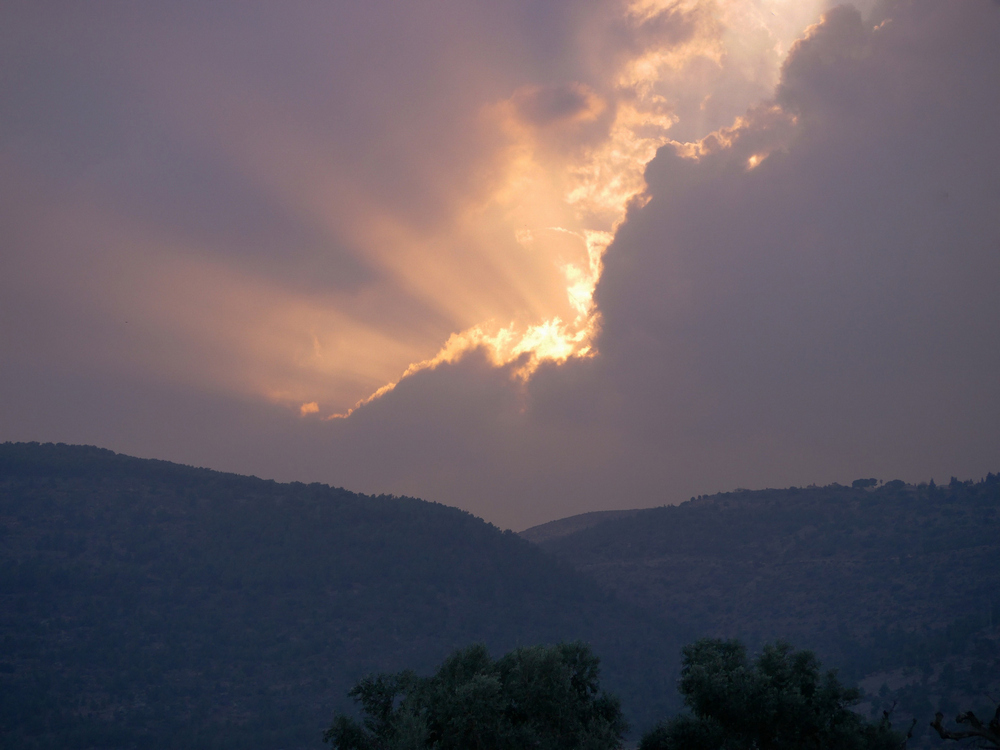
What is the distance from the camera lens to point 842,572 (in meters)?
134

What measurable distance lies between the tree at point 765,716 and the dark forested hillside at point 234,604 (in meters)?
66.7

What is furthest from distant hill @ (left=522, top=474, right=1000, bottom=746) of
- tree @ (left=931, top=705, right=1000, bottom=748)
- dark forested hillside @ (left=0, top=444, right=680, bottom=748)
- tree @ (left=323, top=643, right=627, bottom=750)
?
tree @ (left=931, top=705, right=1000, bottom=748)

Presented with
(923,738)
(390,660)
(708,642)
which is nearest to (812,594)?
(923,738)

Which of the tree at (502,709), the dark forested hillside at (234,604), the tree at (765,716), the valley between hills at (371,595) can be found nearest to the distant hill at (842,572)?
the valley between hills at (371,595)

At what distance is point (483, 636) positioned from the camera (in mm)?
118250

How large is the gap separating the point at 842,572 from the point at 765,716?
377 feet

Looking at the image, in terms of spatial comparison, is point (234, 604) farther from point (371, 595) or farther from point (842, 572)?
point (842, 572)

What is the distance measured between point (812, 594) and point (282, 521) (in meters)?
91.4

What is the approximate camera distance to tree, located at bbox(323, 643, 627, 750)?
3072 cm

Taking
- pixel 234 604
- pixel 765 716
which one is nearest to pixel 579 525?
pixel 234 604

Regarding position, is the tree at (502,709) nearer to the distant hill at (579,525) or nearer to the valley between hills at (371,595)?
the valley between hills at (371,595)

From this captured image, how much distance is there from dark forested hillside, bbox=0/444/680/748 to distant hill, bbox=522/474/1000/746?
17.2 m

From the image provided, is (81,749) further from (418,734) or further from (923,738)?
(923,738)

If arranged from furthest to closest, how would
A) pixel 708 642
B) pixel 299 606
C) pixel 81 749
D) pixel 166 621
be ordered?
pixel 299 606 → pixel 166 621 → pixel 81 749 → pixel 708 642
